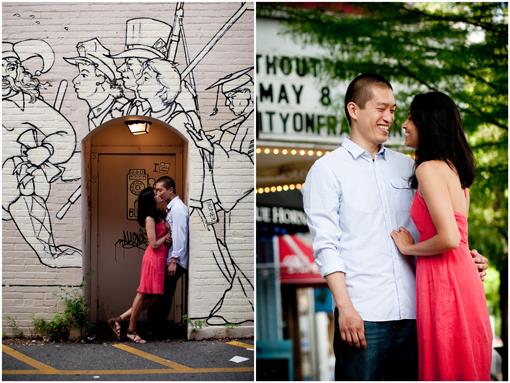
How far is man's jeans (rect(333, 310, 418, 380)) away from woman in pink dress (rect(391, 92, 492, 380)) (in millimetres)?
78

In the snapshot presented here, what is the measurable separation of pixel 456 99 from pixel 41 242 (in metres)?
4.26

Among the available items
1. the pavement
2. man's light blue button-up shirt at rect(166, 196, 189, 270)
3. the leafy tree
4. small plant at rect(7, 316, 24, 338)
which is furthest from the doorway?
the leafy tree

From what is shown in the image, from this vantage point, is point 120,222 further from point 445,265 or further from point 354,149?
point 445,265

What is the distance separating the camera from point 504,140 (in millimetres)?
7492

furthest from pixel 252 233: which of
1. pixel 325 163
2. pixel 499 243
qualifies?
pixel 499 243

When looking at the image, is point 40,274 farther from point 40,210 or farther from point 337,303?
point 337,303

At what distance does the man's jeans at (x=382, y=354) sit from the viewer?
136 inches

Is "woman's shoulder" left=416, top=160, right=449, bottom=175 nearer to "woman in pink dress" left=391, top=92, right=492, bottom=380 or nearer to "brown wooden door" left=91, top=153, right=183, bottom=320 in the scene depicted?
"woman in pink dress" left=391, top=92, right=492, bottom=380

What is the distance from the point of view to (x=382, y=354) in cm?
350

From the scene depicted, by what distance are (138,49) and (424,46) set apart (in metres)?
3.20

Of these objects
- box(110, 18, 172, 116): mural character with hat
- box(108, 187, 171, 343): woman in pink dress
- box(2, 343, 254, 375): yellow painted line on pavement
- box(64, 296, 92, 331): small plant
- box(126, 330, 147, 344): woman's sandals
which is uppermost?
box(110, 18, 172, 116): mural character with hat

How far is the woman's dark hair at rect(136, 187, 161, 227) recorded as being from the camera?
5.38 metres

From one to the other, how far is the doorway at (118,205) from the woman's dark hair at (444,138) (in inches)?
86.9

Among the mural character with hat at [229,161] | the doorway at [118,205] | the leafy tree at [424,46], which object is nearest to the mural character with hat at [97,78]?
the doorway at [118,205]
